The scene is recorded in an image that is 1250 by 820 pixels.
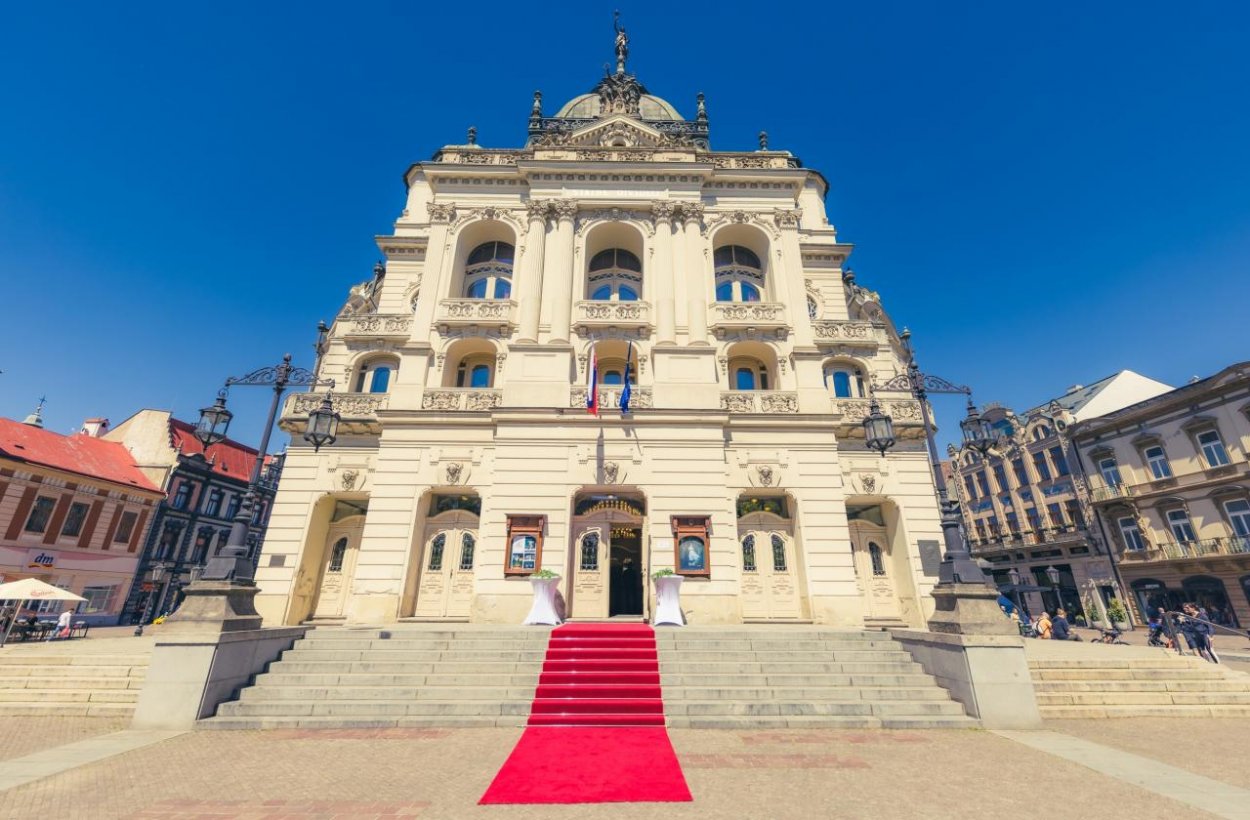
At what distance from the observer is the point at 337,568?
63.9 ft

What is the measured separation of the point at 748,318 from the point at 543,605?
44.6 ft

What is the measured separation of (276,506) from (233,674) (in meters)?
10.5

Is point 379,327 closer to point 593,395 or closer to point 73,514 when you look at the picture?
point 593,395

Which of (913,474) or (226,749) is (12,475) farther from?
(913,474)

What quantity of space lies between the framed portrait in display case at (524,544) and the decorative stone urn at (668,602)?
4073mm

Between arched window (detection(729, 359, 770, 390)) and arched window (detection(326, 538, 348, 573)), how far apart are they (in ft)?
56.2

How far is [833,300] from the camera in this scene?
2334cm

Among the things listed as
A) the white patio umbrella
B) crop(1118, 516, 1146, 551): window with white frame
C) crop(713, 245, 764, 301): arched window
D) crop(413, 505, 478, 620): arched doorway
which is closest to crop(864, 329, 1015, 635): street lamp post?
crop(713, 245, 764, 301): arched window

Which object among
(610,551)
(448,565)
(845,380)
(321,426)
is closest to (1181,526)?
(845,380)

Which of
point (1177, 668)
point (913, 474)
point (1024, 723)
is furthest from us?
point (913, 474)

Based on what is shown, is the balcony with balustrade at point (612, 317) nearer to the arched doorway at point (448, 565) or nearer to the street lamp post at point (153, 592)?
the arched doorway at point (448, 565)

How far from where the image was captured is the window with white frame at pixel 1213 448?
28881 millimetres

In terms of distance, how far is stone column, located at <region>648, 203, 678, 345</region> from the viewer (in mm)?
19547

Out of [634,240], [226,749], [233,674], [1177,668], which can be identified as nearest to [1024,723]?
[1177,668]
